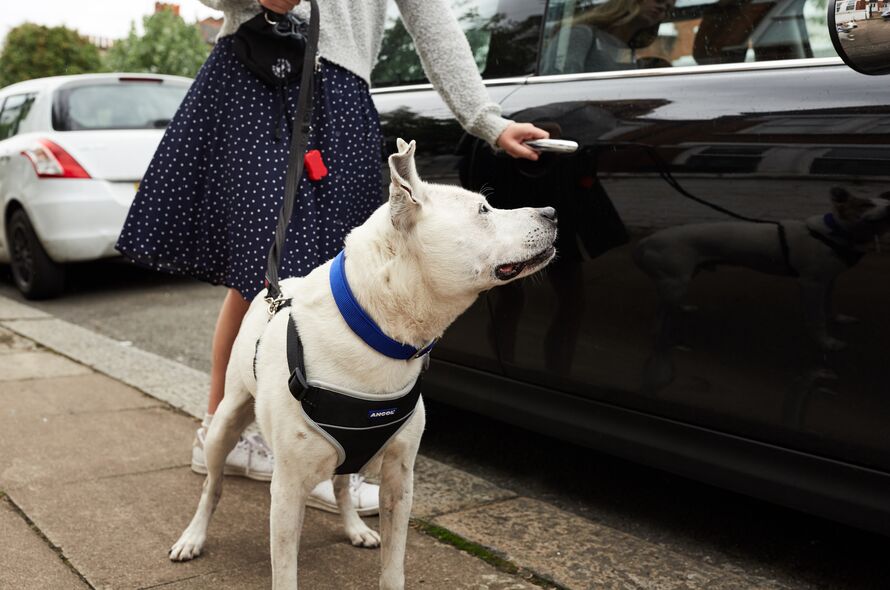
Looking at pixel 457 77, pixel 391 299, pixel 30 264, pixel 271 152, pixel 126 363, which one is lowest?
pixel 30 264

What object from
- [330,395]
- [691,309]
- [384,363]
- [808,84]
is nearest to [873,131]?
[808,84]

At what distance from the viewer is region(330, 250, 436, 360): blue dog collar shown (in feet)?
6.63

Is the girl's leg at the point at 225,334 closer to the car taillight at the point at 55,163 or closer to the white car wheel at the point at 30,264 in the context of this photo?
the car taillight at the point at 55,163

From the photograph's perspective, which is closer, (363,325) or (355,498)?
(363,325)

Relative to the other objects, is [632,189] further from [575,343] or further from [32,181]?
[32,181]

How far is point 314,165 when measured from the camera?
2.73 m

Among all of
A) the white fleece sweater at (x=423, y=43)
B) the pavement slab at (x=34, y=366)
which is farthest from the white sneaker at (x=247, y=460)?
the pavement slab at (x=34, y=366)

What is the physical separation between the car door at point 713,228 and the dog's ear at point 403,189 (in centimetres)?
83

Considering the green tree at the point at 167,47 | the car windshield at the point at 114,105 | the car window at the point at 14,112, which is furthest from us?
the green tree at the point at 167,47

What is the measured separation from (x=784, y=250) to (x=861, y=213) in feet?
0.68

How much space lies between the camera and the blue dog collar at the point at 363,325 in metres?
2.02

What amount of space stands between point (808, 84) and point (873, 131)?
262 millimetres

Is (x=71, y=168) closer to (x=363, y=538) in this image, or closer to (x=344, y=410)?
(x=363, y=538)

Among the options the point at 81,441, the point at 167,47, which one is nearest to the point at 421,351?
the point at 81,441
